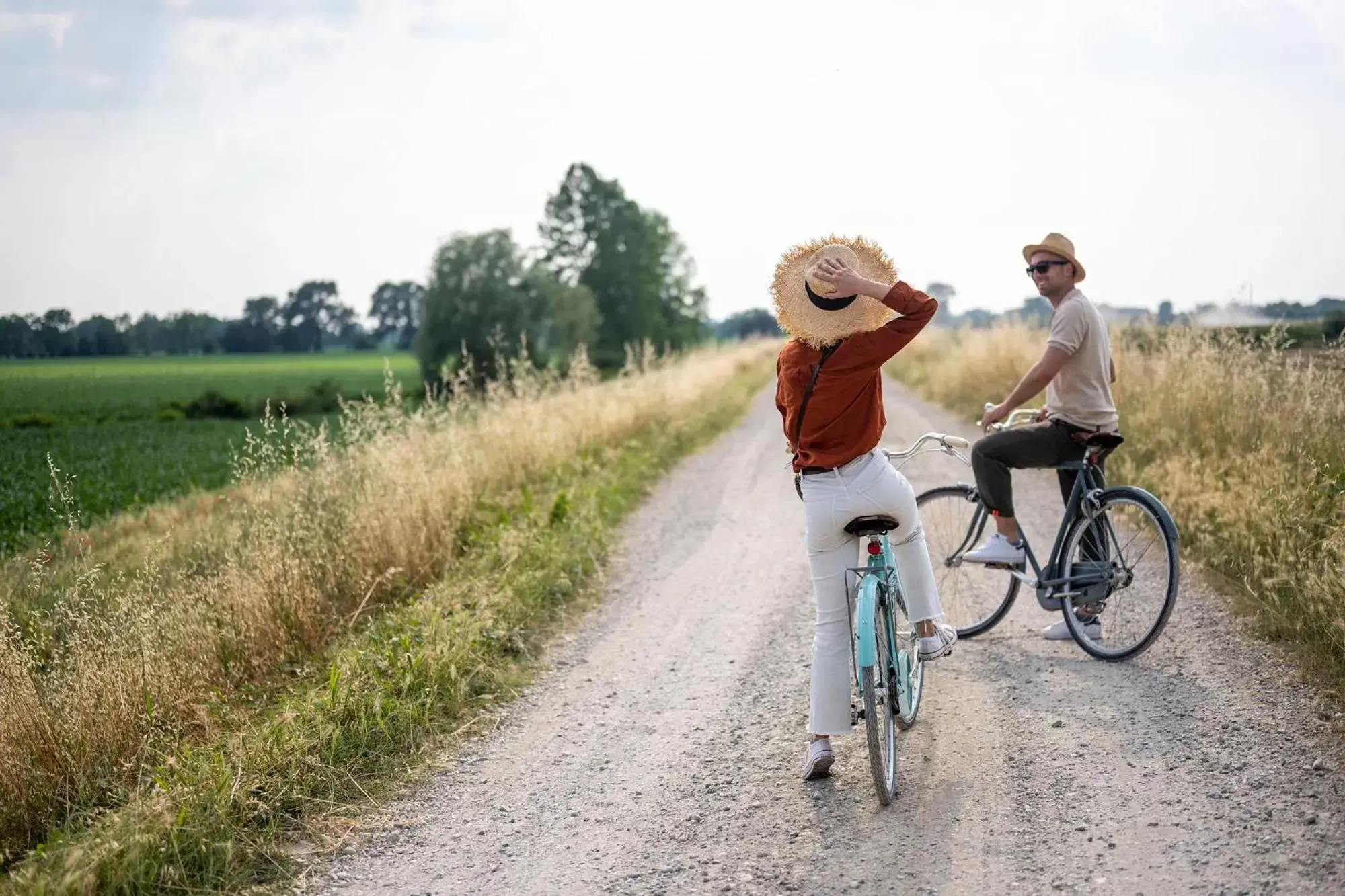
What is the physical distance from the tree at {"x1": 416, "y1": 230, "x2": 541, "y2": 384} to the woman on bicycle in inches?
1731

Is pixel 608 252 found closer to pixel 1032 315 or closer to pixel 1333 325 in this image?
pixel 1032 315

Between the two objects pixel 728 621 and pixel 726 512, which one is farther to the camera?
pixel 726 512

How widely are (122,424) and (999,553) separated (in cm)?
1131

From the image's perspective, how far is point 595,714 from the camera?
561 centimetres

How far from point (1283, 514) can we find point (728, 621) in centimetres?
361

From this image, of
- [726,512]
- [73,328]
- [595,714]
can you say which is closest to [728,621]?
[595,714]

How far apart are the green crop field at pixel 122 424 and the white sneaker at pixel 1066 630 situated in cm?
713

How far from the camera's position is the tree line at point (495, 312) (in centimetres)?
1081

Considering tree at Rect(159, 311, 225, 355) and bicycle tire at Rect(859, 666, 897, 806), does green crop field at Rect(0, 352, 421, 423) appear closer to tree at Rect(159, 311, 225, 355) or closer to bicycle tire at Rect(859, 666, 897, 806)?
tree at Rect(159, 311, 225, 355)

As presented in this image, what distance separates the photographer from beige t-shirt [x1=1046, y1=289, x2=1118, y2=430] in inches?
221

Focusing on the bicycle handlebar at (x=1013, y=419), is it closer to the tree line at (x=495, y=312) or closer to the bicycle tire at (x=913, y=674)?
the bicycle tire at (x=913, y=674)

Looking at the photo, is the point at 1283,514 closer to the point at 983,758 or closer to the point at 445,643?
the point at 983,758

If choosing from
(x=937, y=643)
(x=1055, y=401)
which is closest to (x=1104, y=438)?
(x=1055, y=401)

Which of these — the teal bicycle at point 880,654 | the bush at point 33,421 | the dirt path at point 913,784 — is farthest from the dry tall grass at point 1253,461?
the bush at point 33,421
